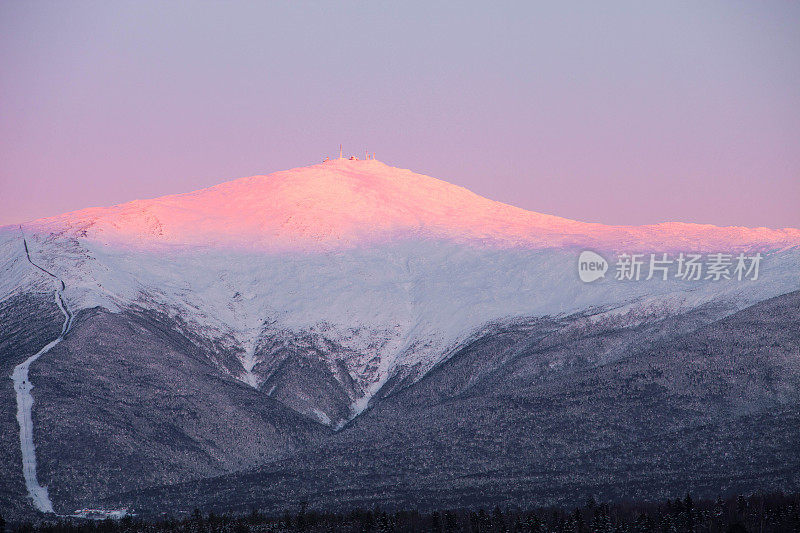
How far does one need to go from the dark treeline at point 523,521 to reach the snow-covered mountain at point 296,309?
13072 millimetres

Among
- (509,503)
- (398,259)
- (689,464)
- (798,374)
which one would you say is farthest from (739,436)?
(398,259)

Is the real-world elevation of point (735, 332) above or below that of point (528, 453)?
above

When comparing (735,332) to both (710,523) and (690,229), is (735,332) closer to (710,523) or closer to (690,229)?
(710,523)

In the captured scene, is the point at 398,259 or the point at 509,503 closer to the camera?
the point at 509,503

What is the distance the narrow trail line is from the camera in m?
110

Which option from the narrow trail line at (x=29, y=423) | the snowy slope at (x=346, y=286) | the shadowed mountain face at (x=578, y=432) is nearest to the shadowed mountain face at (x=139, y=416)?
the narrow trail line at (x=29, y=423)

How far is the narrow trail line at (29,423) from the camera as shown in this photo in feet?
360

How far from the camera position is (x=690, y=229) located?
195 metres

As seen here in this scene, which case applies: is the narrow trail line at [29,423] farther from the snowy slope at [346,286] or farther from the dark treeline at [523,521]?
the snowy slope at [346,286]

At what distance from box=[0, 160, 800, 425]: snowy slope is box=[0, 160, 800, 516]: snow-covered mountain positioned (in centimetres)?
34

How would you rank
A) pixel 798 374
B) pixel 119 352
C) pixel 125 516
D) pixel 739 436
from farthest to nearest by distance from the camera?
pixel 119 352
pixel 798 374
pixel 739 436
pixel 125 516

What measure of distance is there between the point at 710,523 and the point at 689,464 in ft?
52.3

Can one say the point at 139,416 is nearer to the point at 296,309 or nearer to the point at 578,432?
the point at 296,309

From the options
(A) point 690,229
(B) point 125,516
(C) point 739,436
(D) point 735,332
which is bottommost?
(B) point 125,516
